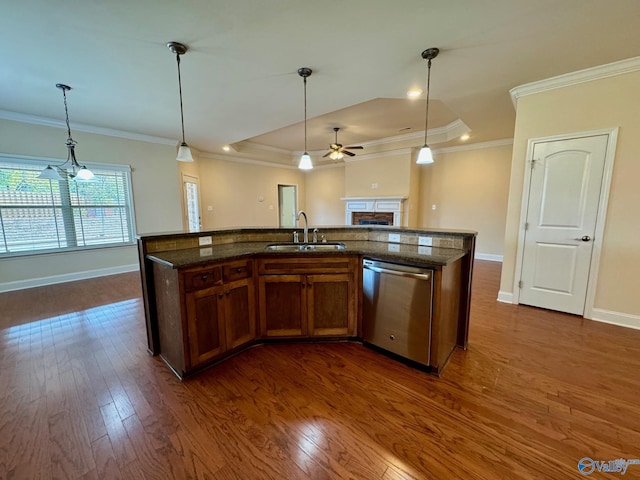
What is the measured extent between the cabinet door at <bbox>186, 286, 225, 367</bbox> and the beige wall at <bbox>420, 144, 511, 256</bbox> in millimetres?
5778

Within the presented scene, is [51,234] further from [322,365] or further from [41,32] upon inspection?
[322,365]

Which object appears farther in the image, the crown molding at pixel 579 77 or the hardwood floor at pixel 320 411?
the crown molding at pixel 579 77

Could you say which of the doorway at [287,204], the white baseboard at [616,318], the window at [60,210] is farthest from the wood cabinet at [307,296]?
the doorway at [287,204]

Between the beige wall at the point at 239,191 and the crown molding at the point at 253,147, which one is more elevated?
the crown molding at the point at 253,147

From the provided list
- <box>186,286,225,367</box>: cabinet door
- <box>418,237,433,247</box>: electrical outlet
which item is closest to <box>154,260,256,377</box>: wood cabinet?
<box>186,286,225,367</box>: cabinet door

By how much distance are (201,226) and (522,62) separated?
639 cm

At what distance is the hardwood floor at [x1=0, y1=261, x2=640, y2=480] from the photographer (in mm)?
1292

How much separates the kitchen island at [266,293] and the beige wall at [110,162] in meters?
3.49

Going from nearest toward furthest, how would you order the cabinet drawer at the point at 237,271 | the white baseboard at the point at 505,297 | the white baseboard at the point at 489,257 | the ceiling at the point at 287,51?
the ceiling at the point at 287,51 → the cabinet drawer at the point at 237,271 → the white baseboard at the point at 505,297 → the white baseboard at the point at 489,257

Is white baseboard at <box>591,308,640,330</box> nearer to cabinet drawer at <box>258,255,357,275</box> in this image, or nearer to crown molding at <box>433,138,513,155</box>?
cabinet drawer at <box>258,255,357,275</box>

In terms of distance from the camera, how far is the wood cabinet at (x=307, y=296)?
89.0 inches

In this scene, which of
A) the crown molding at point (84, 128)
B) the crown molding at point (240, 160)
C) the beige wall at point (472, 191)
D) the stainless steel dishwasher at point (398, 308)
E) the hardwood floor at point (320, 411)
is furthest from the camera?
the crown molding at point (240, 160)

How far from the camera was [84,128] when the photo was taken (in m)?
4.32

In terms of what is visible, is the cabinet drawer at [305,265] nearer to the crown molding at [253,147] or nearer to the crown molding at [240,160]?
the crown molding at [253,147]
